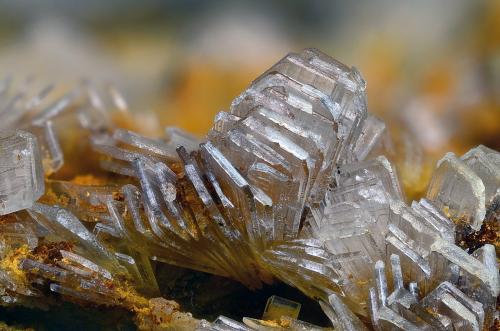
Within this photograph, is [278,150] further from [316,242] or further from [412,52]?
[412,52]

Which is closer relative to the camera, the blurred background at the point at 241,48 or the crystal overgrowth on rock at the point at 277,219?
the crystal overgrowth on rock at the point at 277,219

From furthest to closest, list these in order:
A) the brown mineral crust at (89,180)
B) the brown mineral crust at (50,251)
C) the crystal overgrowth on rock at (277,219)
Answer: the brown mineral crust at (89,180)
the brown mineral crust at (50,251)
the crystal overgrowth on rock at (277,219)

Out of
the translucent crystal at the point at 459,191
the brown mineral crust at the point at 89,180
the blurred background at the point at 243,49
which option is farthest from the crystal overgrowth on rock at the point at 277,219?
the blurred background at the point at 243,49

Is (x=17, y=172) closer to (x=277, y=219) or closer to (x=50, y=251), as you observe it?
(x=50, y=251)

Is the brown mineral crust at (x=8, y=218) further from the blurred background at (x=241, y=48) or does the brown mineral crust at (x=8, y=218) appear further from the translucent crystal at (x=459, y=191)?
the translucent crystal at (x=459, y=191)

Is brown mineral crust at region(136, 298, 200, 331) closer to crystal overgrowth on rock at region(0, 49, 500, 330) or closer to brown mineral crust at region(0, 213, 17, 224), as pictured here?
crystal overgrowth on rock at region(0, 49, 500, 330)

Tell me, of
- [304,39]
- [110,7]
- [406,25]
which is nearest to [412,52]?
[406,25]
